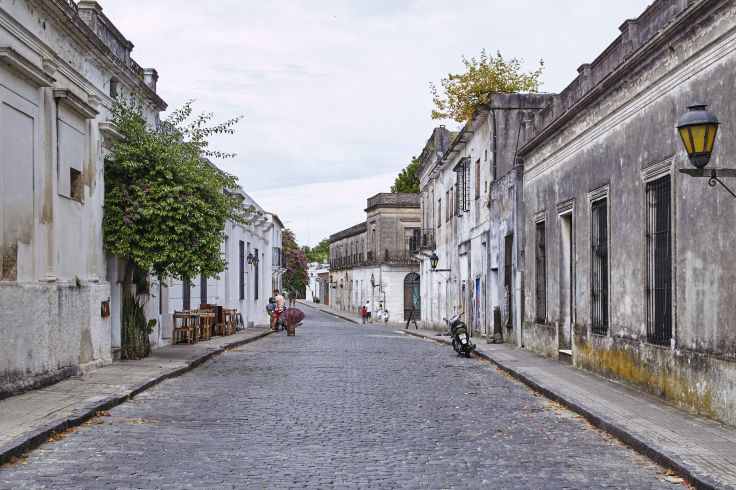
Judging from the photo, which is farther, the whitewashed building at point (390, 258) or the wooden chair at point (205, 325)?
the whitewashed building at point (390, 258)

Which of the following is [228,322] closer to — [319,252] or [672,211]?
[672,211]

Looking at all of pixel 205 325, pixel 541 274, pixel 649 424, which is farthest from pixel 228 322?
pixel 649 424

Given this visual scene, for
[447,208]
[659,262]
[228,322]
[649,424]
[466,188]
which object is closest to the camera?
[649,424]

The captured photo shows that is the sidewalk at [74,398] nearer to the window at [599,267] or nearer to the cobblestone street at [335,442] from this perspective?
the cobblestone street at [335,442]

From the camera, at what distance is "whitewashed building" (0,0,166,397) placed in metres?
10.7

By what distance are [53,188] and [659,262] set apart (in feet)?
26.7

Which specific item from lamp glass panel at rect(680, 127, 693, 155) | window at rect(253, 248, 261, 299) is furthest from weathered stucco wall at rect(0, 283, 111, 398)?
window at rect(253, 248, 261, 299)

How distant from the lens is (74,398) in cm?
1031

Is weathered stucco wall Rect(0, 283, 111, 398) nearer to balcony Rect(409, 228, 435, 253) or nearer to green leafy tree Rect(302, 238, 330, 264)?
balcony Rect(409, 228, 435, 253)

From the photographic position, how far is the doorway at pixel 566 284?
16.1m

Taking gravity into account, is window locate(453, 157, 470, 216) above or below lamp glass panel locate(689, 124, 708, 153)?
above

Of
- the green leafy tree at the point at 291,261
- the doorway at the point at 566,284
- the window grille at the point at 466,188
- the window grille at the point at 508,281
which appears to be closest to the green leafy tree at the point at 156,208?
the doorway at the point at 566,284

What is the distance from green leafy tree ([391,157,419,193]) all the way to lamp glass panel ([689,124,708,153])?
53.6m

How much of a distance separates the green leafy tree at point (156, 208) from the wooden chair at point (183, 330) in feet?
15.6
